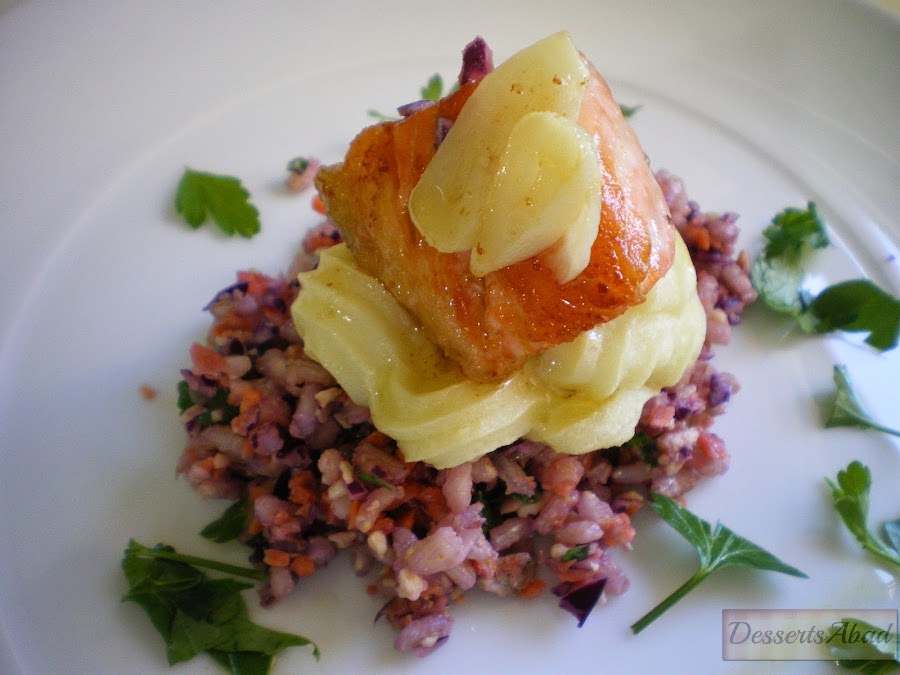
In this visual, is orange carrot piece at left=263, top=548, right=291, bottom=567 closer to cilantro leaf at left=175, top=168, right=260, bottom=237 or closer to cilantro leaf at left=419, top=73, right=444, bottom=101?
cilantro leaf at left=175, top=168, right=260, bottom=237

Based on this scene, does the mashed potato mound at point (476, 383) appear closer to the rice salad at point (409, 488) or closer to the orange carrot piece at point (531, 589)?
the rice salad at point (409, 488)

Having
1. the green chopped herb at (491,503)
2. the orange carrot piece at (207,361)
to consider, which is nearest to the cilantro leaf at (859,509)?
the green chopped herb at (491,503)

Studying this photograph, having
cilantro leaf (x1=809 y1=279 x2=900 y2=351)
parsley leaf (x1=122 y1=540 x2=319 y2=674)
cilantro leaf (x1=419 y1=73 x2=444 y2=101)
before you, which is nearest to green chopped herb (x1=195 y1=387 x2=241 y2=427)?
parsley leaf (x1=122 y1=540 x2=319 y2=674)

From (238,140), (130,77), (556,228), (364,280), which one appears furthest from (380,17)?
(556,228)

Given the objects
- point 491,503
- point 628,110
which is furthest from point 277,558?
point 628,110

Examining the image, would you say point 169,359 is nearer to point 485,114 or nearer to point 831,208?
point 485,114

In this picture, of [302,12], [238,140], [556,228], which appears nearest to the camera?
[556,228]

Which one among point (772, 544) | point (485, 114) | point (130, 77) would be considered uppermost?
point (130, 77)
